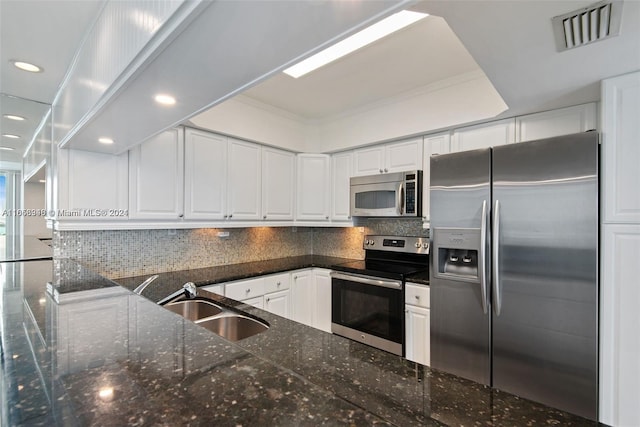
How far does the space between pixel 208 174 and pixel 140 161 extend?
553mm

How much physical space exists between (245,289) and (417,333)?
154 cm

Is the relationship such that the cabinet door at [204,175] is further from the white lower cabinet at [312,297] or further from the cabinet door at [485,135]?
the cabinet door at [485,135]

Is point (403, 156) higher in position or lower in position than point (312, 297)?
higher

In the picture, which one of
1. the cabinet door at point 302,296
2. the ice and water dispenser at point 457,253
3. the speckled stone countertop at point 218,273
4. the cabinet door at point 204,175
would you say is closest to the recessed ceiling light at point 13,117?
the cabinet door at point 204,175

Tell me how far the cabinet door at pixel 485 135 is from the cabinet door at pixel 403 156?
1.05ft

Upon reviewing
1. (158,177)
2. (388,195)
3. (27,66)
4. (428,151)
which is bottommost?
(388,195)

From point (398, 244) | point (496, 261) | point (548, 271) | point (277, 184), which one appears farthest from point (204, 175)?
point (548, 271)

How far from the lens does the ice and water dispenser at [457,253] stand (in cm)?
190

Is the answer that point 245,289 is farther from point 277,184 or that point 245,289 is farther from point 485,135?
point 485,135

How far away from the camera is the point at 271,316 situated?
1450 millimetres

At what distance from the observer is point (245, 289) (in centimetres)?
266

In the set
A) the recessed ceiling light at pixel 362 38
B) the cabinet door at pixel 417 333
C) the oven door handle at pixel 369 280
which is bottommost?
the cabinet door at pixel 417 333

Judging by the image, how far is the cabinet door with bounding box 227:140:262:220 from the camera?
2.86 meters

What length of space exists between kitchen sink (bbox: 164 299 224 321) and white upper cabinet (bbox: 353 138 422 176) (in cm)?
205
